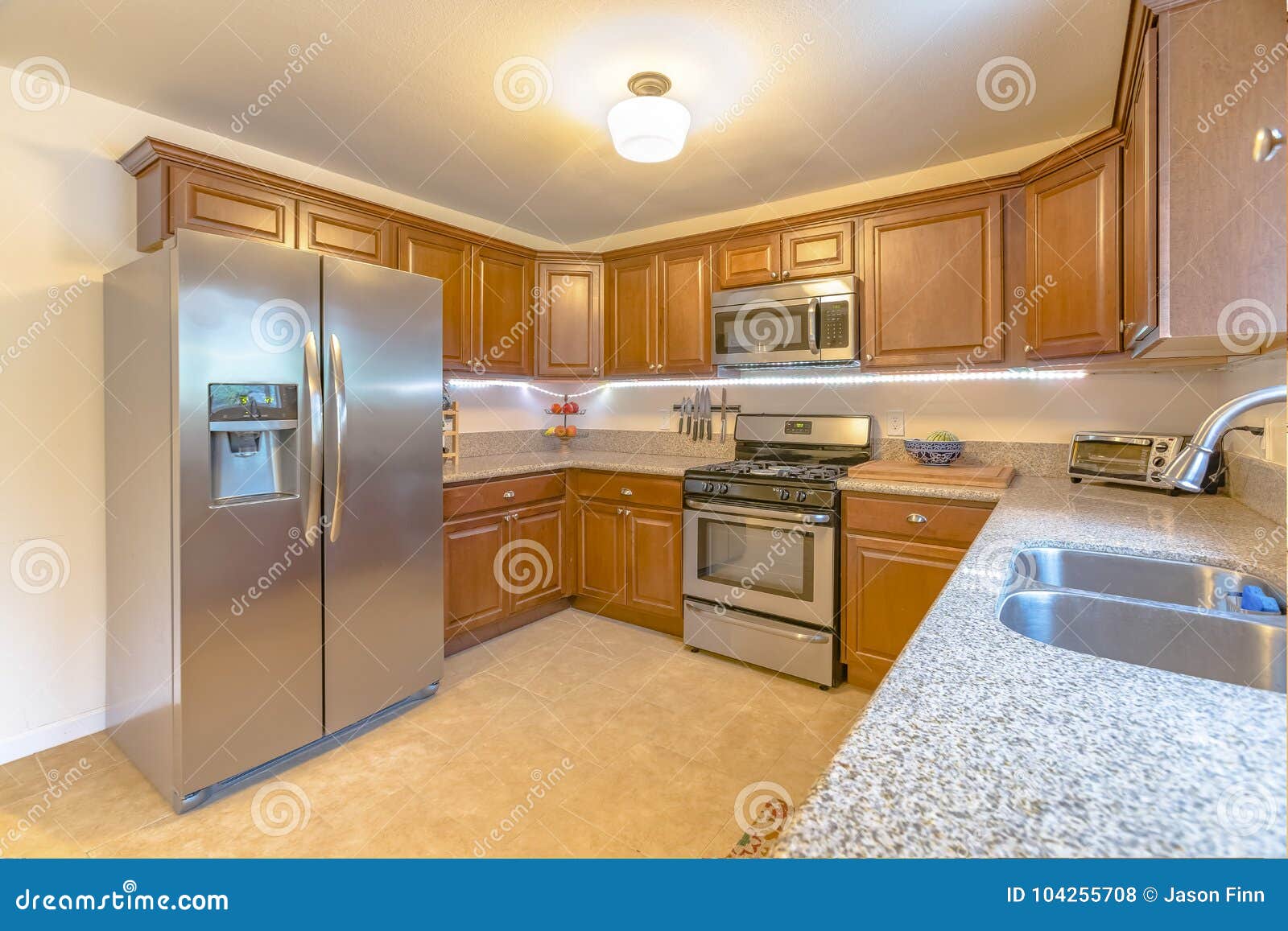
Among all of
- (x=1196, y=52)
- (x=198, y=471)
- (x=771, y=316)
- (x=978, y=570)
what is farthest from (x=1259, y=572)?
(x=198, y=471)

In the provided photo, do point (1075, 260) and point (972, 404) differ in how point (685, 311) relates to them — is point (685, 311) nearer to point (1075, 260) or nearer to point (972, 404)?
point (972, 404)

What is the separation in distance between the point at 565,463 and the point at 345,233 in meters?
1.59

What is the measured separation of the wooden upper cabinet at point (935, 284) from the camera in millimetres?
2656

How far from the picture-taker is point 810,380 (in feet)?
11.3

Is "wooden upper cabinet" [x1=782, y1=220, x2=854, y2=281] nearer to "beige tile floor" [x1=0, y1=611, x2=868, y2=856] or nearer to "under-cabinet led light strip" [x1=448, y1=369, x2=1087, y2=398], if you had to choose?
"under-cabinet led light strip" [x1=448, y1=369, x2=1087, y2=398]

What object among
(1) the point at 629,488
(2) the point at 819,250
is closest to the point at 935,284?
(2) the point at 819,250

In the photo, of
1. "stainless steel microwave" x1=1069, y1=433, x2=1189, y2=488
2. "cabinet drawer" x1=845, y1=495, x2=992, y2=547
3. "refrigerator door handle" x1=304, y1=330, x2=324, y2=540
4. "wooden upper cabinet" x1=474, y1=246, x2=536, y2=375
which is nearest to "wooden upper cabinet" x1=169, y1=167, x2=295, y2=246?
"refrigerator door handle" x1=304, y1=330, x2=324, y2=540

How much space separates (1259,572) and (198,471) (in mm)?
2722

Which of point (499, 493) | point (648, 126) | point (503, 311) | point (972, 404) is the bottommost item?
point (499, 493)
